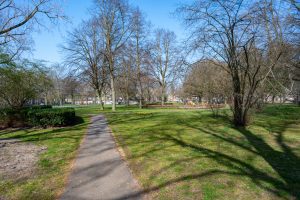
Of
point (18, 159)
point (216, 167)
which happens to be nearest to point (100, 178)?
point (216, 167)

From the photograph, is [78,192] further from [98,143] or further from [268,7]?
[268,7]

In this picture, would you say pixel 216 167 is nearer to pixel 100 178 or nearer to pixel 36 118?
pixel 100 178

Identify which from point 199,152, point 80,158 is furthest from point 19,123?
point 199,152

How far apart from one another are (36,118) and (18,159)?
7.88 meters

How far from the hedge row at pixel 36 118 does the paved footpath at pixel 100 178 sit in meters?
7.44

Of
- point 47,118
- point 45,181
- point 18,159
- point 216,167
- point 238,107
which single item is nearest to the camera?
point 45,181

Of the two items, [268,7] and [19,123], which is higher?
[268,7]

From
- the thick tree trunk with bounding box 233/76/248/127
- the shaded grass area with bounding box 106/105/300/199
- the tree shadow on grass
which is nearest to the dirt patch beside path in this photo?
the tree shadow on grass

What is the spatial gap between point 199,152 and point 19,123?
523 inches

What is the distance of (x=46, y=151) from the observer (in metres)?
8.09

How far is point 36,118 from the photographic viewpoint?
14.4 metres

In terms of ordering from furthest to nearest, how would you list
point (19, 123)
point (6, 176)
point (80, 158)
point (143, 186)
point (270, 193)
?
point (19, 123)
point (80, 158)
point (6, 176)
point (143, 186)
point (270, 193)

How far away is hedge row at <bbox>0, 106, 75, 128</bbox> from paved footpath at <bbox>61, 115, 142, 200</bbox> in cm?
744

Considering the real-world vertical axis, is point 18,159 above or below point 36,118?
below
